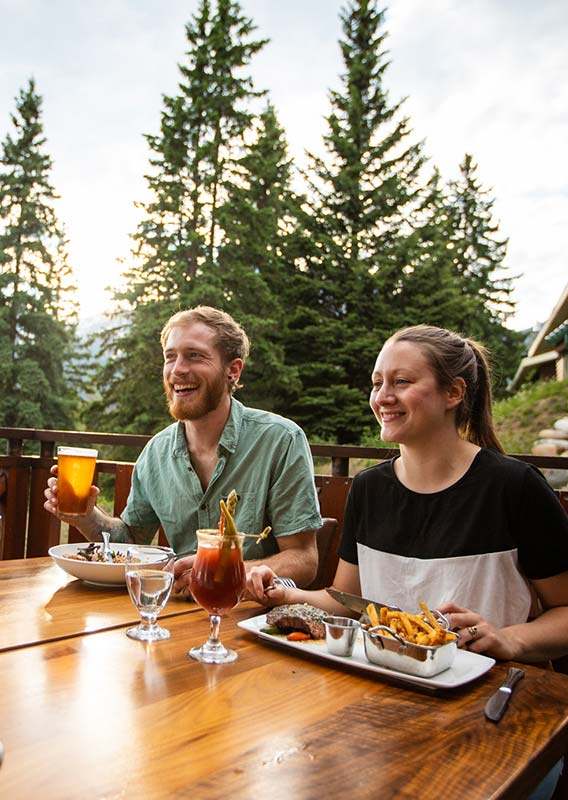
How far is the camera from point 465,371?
1830 millimetres

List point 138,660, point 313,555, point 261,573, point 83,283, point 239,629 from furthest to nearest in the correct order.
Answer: point 83,283
point 313,555
point 261,573
point 239,629
point 138,660

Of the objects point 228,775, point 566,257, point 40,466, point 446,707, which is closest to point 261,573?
point 446,707

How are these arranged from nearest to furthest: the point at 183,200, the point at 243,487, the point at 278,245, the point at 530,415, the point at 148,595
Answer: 1. the point at 148,595
2. the point at 243,487
3. the point at 530,415
4. the point at 183,200
5. the point at 278,245

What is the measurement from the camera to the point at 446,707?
98 cm

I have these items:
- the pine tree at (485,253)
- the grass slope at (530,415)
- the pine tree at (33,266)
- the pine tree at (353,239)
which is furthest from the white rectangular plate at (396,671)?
the pine tree at (485,253)

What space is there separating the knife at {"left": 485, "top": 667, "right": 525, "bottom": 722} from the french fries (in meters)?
0.11

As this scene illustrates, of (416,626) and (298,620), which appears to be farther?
(298,620)

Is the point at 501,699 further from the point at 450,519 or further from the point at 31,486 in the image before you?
the point at 31,486

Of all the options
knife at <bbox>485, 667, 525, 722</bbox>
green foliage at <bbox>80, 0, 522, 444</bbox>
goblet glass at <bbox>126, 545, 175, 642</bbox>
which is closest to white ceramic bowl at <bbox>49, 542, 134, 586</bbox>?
goblet glass at <bbox>126, 545, 175, 642</bbox>

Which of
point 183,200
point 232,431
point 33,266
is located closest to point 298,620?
point 232,431

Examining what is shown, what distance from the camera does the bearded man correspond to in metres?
2.07

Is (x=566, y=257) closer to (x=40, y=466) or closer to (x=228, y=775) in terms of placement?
(x=40, y=466)

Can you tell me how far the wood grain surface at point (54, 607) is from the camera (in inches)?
48.4

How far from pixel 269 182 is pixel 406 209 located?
420cm
